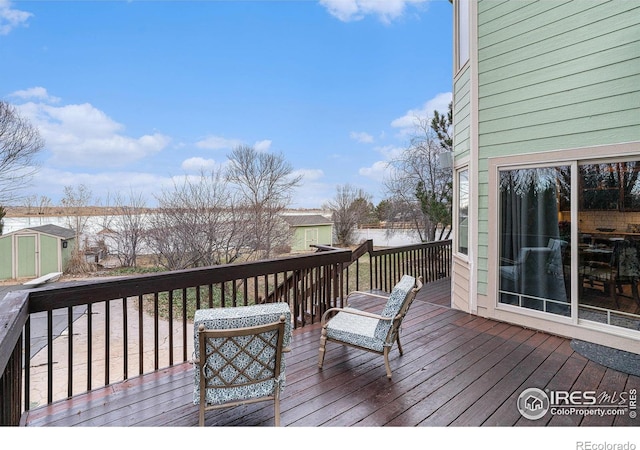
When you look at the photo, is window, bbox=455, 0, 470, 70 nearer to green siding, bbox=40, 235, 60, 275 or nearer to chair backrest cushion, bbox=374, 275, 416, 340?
chair backrest cushion, bbox=374, 275, 416, 340

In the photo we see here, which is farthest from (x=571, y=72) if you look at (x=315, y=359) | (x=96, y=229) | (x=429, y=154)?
(x=96, y=229)

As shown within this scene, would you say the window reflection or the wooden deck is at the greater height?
the window reflection

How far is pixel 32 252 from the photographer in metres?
8.36

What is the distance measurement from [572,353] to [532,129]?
2.52 meters

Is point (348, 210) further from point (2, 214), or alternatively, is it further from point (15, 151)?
point (2, 214)

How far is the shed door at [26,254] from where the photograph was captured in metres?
8.28

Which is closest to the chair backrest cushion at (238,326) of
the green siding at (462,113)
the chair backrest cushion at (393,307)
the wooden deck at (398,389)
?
the wooden deck at (398,389)

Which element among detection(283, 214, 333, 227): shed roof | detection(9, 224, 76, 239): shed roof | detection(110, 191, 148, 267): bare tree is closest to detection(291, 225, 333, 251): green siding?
detection(283, 214, 333, 227): shed roof

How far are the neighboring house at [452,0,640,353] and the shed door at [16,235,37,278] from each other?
10538 millimetres

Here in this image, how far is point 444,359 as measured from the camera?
10.0ft

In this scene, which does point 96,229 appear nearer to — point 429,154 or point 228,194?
point 228,194

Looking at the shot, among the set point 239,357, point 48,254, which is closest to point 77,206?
point 48,254

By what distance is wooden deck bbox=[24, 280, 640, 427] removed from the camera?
7.00ft

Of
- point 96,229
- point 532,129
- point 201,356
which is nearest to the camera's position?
point 201,356
